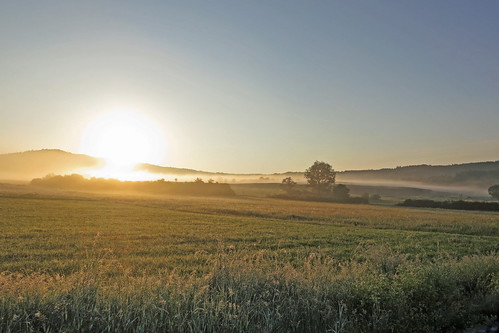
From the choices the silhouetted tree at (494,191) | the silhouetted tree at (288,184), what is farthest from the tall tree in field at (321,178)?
the silhouetted tree at (494,191)

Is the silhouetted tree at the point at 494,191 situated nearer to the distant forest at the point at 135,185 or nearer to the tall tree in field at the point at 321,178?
the tall tree in field at the point at 321,178

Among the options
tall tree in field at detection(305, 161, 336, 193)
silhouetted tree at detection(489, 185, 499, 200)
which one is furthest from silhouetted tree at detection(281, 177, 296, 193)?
silhouetted tree at detection(489, 185, 499, 200)

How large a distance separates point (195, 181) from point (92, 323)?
135m

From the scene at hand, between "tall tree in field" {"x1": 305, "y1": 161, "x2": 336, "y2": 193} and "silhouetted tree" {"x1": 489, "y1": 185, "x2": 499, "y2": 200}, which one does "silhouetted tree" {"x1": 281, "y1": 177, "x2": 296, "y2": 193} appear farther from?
"silhouetted tree" {"x1": 489, "y1": 185, "x2": 499, "y2": 200}

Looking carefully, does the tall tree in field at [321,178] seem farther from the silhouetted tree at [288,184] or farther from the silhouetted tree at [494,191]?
the silhouetted tree at [494,191]

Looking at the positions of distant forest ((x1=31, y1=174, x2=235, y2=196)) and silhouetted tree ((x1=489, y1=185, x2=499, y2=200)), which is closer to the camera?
silhouetted tree ((x1=489, y1=185, x2=499, y2=200))

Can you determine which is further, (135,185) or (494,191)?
(135,185)

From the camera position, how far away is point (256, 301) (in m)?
8.48

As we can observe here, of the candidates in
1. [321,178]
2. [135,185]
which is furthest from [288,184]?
[135,185]

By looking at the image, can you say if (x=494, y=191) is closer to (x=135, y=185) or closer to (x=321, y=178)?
(x=321, y=178)

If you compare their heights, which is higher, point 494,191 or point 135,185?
point 135,185

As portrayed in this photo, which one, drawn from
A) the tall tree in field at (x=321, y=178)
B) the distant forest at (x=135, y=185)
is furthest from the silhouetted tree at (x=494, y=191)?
the distant forest at (x=135, y=185)

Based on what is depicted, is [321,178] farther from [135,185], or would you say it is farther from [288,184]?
[135,185]

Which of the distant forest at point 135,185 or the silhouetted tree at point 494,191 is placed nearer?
the silhouetted tree at point 494,191
